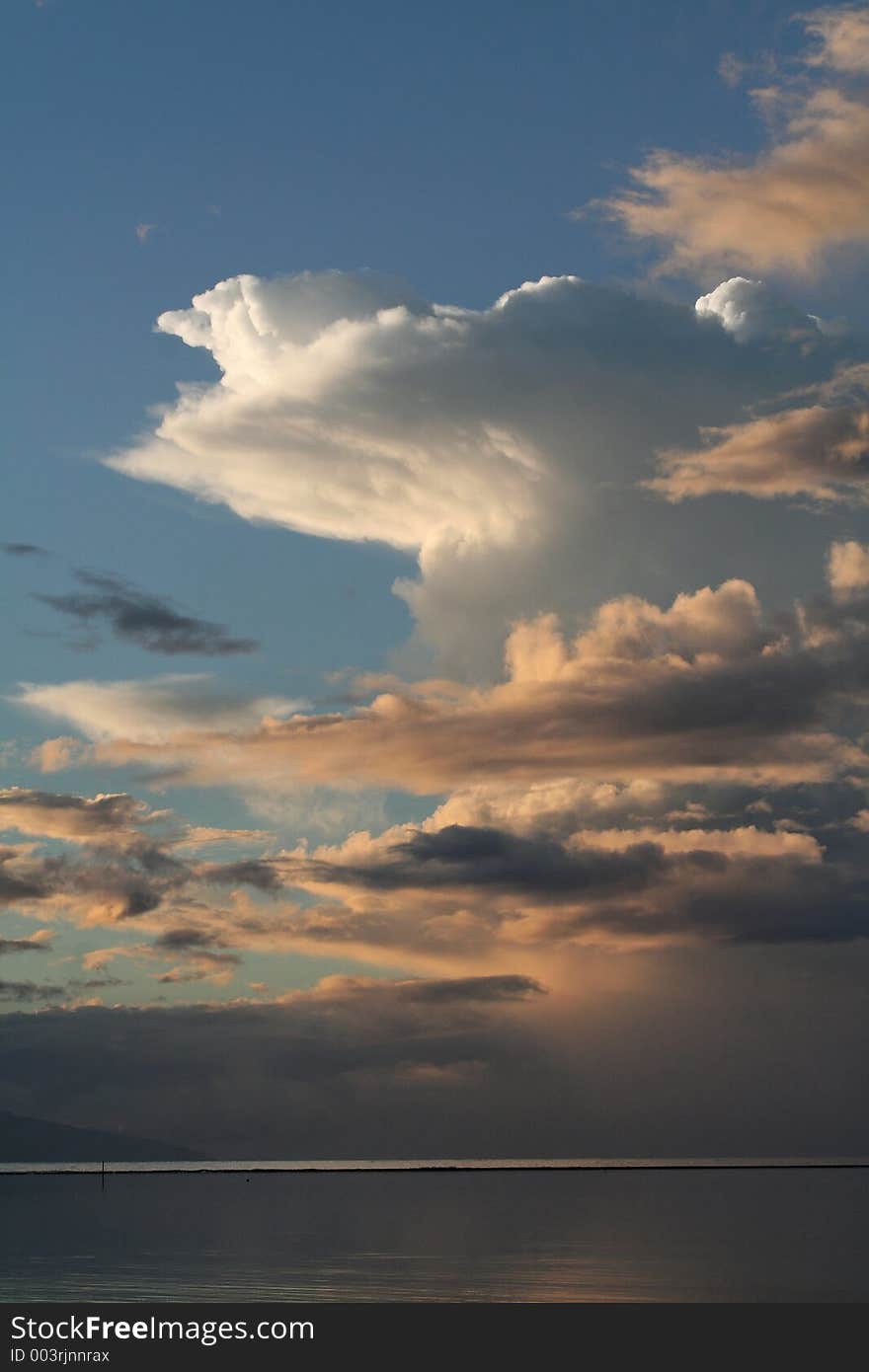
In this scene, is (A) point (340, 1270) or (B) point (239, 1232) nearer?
(A) point (340, 1270)

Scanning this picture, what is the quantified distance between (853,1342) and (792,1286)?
39.5 metres

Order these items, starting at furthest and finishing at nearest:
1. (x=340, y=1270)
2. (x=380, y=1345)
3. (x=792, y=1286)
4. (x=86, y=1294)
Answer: (x=340, y=1270), (x=792, y=1286), (x=86, y=1294), (x=380, y=1345)

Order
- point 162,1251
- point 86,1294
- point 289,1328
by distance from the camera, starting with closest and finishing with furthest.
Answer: point 289,1328 < point 86,1294 < point 162,1251

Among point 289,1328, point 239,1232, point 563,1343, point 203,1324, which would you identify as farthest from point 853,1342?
point 239,1232

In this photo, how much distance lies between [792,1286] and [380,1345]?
170 feet

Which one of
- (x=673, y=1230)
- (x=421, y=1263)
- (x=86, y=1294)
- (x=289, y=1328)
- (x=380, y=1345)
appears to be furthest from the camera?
(x=673, y=1230)

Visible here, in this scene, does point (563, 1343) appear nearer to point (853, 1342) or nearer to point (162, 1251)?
point (853, 1342)

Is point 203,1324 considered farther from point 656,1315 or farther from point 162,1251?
point 162,1251

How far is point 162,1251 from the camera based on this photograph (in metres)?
162

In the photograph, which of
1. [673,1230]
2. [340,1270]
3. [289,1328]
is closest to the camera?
[289,1328]

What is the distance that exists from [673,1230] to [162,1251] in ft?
231

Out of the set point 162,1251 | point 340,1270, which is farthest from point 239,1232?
point 340,1270

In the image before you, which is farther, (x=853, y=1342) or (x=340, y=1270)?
(x=340, y=1270)

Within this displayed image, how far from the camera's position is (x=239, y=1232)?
19825 centimetres
